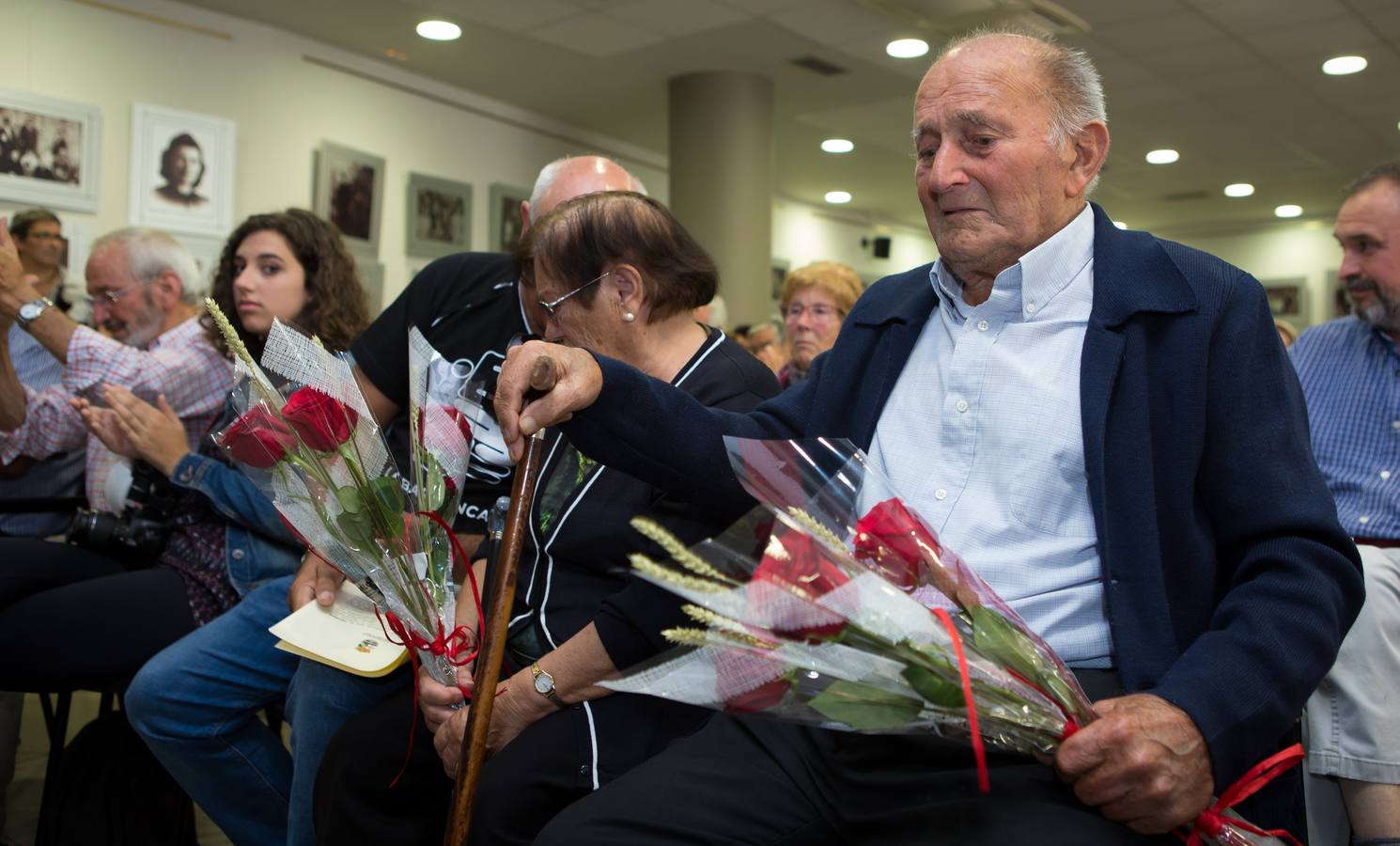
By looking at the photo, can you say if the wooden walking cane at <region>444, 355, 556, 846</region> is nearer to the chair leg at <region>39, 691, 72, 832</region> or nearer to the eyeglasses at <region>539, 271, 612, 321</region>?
the eyeglasses at <region>539, 271, 612, 321</region>

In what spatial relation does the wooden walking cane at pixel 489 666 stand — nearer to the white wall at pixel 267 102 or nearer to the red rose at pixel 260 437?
the red rose at pixel 260 437

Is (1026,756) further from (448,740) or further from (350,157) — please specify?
(350,157)

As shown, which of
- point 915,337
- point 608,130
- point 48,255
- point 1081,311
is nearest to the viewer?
point 1081,311

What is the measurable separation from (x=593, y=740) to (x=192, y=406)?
1606mm

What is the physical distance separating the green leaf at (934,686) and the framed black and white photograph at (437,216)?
674 cm

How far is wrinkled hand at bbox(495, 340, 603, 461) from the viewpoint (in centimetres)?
147

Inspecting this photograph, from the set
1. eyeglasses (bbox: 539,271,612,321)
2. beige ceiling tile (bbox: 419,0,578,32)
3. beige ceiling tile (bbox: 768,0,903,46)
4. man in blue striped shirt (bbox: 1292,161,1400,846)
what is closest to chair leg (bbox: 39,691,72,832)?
eyeglasses (bbox: 539,271,612,321)

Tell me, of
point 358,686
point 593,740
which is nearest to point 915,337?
point 593,740

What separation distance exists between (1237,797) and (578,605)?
1.04m

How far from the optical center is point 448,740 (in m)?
1.76

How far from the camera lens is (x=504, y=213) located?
807cm

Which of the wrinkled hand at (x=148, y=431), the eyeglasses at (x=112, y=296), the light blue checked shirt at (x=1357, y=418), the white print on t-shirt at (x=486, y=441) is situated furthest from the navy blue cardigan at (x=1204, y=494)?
the eyeglasses at (x=112, y=296)

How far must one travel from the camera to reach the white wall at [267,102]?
556 centimetres

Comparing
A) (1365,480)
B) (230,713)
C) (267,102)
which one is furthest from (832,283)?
(267,102)
